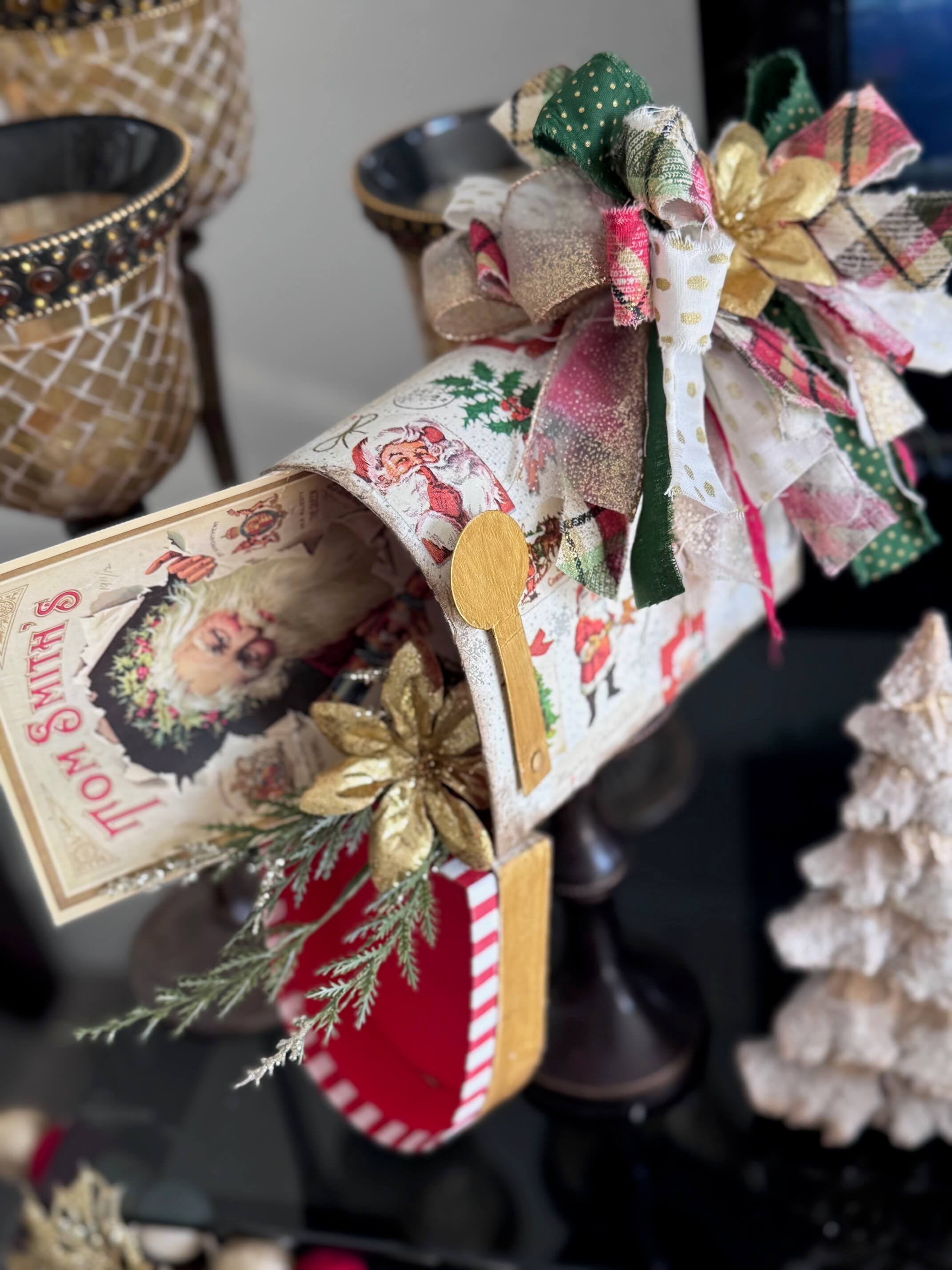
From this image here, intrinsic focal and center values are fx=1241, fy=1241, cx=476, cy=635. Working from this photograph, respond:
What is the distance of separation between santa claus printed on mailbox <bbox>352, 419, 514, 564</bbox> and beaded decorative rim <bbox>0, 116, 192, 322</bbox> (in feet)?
0.47

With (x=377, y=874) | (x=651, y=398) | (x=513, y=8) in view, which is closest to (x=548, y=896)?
(x=377, y=874)

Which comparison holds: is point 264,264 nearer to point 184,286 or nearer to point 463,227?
point 184,286

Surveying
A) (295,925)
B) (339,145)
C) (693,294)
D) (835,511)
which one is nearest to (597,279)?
(693,294)

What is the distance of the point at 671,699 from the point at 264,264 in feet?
1.56

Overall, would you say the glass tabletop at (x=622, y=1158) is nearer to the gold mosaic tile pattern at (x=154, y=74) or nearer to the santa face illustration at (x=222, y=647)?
the santa face illustration at (x=222, y=647)

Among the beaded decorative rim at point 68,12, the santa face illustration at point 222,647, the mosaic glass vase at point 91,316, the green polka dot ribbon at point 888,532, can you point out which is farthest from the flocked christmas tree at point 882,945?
the beaded decorative rim at point 68,12

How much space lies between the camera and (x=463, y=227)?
18.5 inches

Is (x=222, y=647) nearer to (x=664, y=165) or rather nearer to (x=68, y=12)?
(x=664, y=165)

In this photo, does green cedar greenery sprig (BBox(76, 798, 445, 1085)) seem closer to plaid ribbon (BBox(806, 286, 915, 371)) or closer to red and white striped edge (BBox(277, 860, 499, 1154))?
red and white striped edge (BBox(277, 860, 499, 1154))

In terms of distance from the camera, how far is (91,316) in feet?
1.56

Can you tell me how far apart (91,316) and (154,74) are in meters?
0.18

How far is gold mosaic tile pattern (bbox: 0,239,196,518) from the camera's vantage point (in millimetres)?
470

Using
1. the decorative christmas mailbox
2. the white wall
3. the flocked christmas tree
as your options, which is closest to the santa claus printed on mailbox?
the decorative christmas mailbox

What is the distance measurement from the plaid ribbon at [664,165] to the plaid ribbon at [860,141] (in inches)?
4.2
